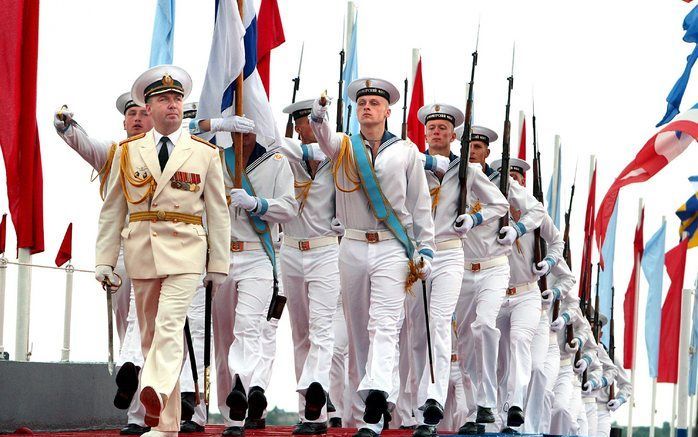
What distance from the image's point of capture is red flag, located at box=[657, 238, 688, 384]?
27.1m

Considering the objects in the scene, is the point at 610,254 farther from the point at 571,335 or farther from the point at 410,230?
the point at 410,230

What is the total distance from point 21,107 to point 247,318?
244 cm

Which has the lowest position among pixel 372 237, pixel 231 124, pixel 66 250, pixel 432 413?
pixel 432 413

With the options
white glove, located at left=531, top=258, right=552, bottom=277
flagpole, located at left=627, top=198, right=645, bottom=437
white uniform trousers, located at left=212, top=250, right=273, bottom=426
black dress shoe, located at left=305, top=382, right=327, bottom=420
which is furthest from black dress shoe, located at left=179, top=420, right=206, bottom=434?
flagpole, located at left=627, top=198, right=645, bottom=437

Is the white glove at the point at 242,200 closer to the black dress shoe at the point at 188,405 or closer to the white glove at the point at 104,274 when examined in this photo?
the black dress shoe at the point at 188,405

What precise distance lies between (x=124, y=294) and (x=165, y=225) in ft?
9.48

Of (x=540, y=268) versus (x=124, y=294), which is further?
(x=540, y=268)

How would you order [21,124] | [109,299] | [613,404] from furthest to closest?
1. [613,404]
2. [21,124]
3. [109,299]

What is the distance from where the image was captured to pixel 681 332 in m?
27.0

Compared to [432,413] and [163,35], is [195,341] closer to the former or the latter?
[432,413]

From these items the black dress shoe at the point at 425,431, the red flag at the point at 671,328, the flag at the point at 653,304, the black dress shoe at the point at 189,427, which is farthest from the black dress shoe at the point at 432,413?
the flag at the point at 653,304

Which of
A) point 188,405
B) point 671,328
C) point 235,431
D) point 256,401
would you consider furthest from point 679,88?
point 671,328

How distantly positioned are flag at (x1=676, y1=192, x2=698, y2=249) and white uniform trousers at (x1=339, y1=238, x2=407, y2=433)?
2.29 meters

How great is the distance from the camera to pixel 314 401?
11.0 meters
